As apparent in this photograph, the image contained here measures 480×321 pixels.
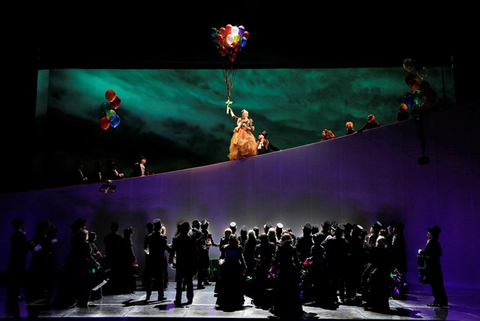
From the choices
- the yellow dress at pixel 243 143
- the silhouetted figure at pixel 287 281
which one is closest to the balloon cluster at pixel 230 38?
the yellow dress at pixel 243 143

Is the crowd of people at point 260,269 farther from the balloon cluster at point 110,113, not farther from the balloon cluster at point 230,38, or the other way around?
the balloon cluster at point 230,38

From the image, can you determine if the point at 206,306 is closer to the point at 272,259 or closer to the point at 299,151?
the point at 272,259

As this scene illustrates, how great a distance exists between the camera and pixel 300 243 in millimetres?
7570

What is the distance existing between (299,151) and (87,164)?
9.79m

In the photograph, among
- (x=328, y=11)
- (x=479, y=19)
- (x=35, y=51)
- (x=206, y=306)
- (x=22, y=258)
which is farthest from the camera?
(x=35, y=51)

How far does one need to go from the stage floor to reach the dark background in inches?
245

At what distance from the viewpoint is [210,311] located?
21.0 feet

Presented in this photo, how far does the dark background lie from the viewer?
11070 mm

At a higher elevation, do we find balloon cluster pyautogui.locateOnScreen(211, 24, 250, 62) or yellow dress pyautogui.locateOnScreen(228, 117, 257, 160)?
balloon cluster pyautogui.locateOnScreen(211, 24, 250, 62)

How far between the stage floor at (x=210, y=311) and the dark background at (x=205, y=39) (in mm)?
6223

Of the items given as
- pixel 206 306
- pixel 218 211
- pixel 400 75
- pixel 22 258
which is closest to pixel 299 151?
pixel 218 211

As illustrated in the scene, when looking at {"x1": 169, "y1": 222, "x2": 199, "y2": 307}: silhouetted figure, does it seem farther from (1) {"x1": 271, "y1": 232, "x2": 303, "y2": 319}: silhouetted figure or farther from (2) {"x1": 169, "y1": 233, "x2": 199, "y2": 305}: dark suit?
(1) {"x1": 271, "y1": 232, "x2": 303, "y2": 319}: silhouetted figure

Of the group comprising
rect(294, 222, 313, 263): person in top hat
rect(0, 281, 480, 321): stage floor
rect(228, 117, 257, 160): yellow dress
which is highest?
rect(228, 117, 257, 160): yellow dress

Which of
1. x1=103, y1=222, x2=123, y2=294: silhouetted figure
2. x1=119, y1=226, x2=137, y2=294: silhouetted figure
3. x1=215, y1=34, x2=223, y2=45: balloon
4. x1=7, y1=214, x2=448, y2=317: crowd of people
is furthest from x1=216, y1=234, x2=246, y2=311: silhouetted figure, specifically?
x1=215, y1=34, x2=223, y2=45: balloon
